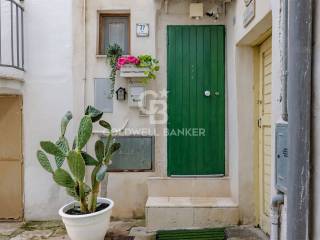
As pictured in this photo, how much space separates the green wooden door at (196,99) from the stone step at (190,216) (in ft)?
2.08

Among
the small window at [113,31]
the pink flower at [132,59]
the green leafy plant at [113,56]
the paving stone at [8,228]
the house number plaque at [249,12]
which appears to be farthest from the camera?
the small window at [113,31]

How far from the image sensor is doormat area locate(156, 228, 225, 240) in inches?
144

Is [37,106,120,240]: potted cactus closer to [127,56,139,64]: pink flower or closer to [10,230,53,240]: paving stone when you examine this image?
[10,230,53,240]: paving stone

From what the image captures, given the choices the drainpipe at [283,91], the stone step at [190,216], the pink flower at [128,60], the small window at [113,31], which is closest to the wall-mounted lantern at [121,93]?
the pink flower at [128,60]

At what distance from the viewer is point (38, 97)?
14.9 ft

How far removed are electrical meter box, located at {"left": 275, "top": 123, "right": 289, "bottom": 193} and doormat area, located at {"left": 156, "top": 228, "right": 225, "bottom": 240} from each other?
2440 mm

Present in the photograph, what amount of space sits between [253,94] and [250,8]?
43.0 inches

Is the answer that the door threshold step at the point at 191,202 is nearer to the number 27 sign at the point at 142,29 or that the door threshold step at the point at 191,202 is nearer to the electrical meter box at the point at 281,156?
the number 27 sign at the point at 142,29

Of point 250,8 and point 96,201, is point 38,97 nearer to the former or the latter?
point 96,201

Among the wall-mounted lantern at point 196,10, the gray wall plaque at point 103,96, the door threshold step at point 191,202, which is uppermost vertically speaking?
the wall-mounted lantern at point 196,10

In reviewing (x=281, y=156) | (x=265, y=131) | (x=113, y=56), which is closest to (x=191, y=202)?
(x=265, y=131)

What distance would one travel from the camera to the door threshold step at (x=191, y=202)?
Result: 3910 mm

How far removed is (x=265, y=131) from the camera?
3646 millimetres

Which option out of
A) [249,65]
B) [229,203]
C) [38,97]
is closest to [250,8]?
[249,65]
